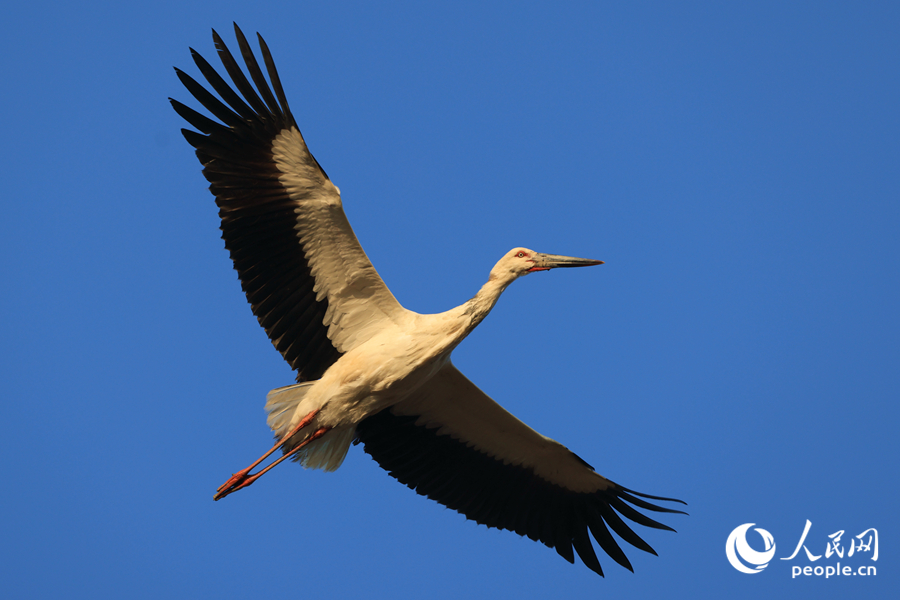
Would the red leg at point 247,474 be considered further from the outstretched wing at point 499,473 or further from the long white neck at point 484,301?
the long white neck at point 484,301

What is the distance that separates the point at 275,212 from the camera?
7828 mm

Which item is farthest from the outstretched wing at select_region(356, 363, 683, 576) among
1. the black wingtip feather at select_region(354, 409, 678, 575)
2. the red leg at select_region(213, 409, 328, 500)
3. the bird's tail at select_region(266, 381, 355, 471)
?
the red leg at select_region(213, 409, 328, 500)

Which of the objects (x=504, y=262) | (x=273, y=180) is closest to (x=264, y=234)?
(x=273, y=180)

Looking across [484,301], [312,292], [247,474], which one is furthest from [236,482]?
[484,301]

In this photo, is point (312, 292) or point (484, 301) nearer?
point (484, 301)

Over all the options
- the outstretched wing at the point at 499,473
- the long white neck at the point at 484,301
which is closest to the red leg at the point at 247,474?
the outstretched wing at the point at 499,473

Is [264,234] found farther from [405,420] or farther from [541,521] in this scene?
[541,521]

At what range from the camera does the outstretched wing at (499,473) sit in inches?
348

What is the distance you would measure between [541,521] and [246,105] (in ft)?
18.0

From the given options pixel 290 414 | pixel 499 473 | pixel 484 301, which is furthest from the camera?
pixel 499 473

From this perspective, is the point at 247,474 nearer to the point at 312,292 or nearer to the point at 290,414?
the point at 290,414

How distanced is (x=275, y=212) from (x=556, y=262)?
280 cm

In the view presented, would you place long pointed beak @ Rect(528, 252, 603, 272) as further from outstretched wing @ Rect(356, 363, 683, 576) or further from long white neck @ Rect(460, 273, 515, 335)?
outstretched wing @ Rect(356, 363, 683, 576)

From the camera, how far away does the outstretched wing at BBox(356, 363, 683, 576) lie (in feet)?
29.0
